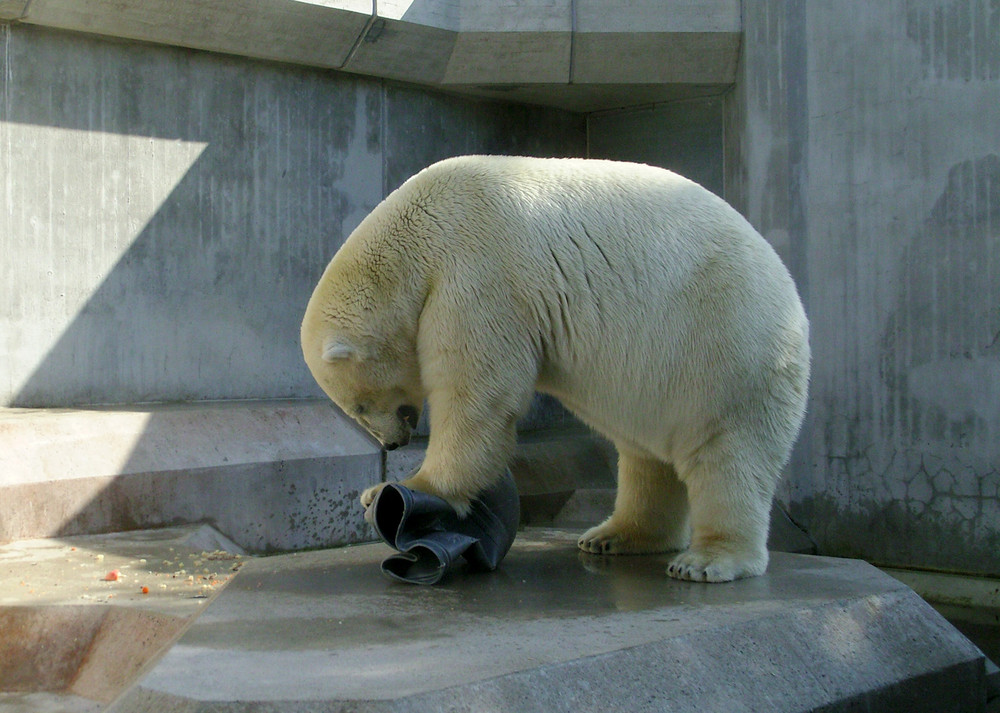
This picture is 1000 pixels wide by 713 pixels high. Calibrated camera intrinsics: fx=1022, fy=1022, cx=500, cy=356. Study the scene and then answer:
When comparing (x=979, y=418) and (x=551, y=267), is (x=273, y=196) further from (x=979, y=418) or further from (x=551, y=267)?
(x=979, y=418)

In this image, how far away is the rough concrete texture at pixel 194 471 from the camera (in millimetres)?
5602

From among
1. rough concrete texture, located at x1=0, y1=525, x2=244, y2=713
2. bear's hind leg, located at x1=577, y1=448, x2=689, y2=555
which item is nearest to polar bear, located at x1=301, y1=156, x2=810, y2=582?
bear's hind leg, located at x1=577, y1=448, x2=689, y2=555

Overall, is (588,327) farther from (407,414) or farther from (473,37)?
(473,37)

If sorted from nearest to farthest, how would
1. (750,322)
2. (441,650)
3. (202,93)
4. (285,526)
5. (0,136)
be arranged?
(441,650)
(750,322)
(0,136)
(285,526)
(202,93)

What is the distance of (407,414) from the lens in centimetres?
400

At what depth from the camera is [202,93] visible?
718cm

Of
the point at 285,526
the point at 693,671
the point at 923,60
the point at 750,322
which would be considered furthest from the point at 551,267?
the point at 923,60

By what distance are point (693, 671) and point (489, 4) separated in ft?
19.7

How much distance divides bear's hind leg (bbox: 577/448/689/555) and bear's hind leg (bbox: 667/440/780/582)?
46 cm

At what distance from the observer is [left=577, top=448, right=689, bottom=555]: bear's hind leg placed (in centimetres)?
410

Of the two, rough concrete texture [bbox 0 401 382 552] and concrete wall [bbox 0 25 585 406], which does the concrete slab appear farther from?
concrete wall [bbox 0 25 585 406]

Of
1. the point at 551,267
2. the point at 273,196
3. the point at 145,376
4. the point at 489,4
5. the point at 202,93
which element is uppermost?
the point at 489,4

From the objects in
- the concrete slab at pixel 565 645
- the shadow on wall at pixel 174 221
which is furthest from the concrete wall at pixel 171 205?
the concrete slab at pixel 565 645

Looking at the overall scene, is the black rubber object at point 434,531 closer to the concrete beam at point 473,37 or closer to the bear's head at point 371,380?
the bear's head at point 371,380
